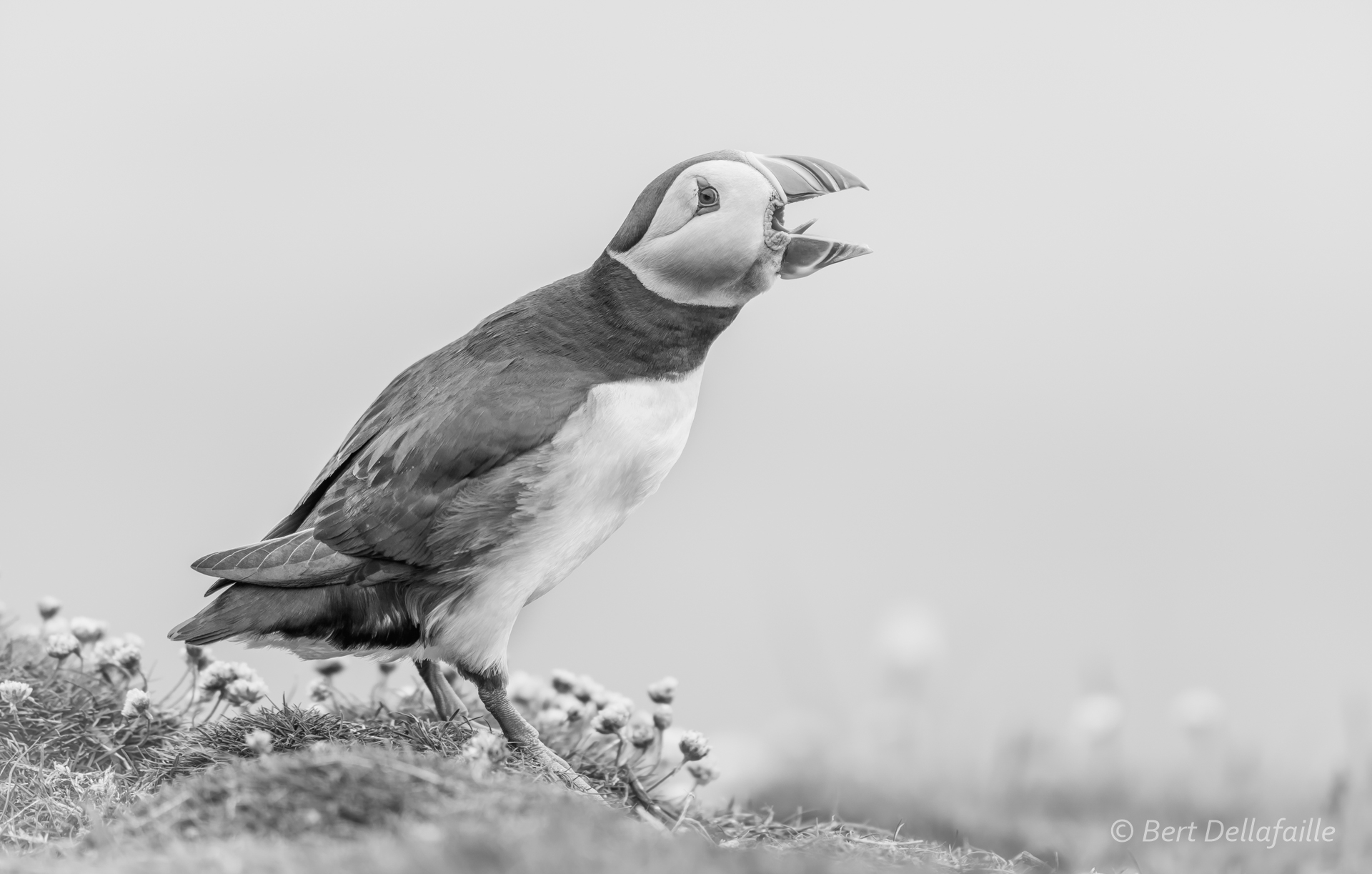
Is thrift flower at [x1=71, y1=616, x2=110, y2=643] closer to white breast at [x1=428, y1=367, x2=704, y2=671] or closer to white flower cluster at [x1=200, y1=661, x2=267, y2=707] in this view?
white flower cluster at [x1=200, y1=661, x2=267, y2=707]

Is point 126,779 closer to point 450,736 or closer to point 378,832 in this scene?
point 450,736

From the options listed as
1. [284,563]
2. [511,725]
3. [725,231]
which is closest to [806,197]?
[725,231]

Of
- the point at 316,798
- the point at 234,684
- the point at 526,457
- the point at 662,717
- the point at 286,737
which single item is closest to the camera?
the point at 316,798

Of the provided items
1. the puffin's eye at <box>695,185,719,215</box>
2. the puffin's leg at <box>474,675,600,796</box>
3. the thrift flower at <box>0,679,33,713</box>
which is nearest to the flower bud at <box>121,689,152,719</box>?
the thrift flower at <box>0,679,33,713</box>

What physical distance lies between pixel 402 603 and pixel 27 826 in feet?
5.09

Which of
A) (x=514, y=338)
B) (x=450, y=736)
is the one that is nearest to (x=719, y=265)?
(x=514, y=338)

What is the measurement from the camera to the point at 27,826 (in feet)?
16.0

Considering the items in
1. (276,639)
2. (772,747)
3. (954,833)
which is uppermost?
(276,639)

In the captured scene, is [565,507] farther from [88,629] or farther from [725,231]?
[88,629]

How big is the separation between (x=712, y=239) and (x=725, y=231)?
0.06 m

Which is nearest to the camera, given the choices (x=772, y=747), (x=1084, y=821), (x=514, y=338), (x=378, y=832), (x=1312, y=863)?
(x=378, y=832)

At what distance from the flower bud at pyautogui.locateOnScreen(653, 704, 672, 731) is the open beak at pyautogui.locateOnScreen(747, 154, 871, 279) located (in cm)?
192

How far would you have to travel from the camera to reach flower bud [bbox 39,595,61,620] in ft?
22.4

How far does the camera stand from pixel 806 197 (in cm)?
577
